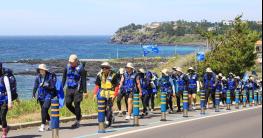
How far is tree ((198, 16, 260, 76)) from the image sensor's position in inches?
1517

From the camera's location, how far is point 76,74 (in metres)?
14.7

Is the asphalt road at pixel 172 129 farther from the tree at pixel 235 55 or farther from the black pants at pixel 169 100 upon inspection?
the tree at pixel 235 55

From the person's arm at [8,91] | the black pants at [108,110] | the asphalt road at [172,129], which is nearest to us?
the person's arm at [8,91]

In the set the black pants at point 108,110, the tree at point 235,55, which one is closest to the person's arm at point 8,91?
the black pants at point 108,110

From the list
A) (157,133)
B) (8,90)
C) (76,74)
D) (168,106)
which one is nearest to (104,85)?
(76,74)

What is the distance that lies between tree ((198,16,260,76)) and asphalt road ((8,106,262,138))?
19.3m

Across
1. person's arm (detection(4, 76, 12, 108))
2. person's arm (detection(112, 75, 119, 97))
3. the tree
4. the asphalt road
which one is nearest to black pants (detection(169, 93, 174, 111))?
the asphalt road

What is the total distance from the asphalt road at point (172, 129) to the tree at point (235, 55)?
19.3m

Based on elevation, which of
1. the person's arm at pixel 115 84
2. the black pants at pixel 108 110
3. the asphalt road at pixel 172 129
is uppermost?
the person's arm at pixel 115 84

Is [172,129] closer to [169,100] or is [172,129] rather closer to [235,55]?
[169,100]

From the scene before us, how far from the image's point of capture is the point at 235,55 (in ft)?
127

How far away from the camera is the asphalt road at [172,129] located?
13914 millimetres

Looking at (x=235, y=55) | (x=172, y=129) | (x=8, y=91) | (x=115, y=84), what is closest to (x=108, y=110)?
(x=115, y=84)

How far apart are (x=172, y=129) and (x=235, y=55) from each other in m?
24.2
